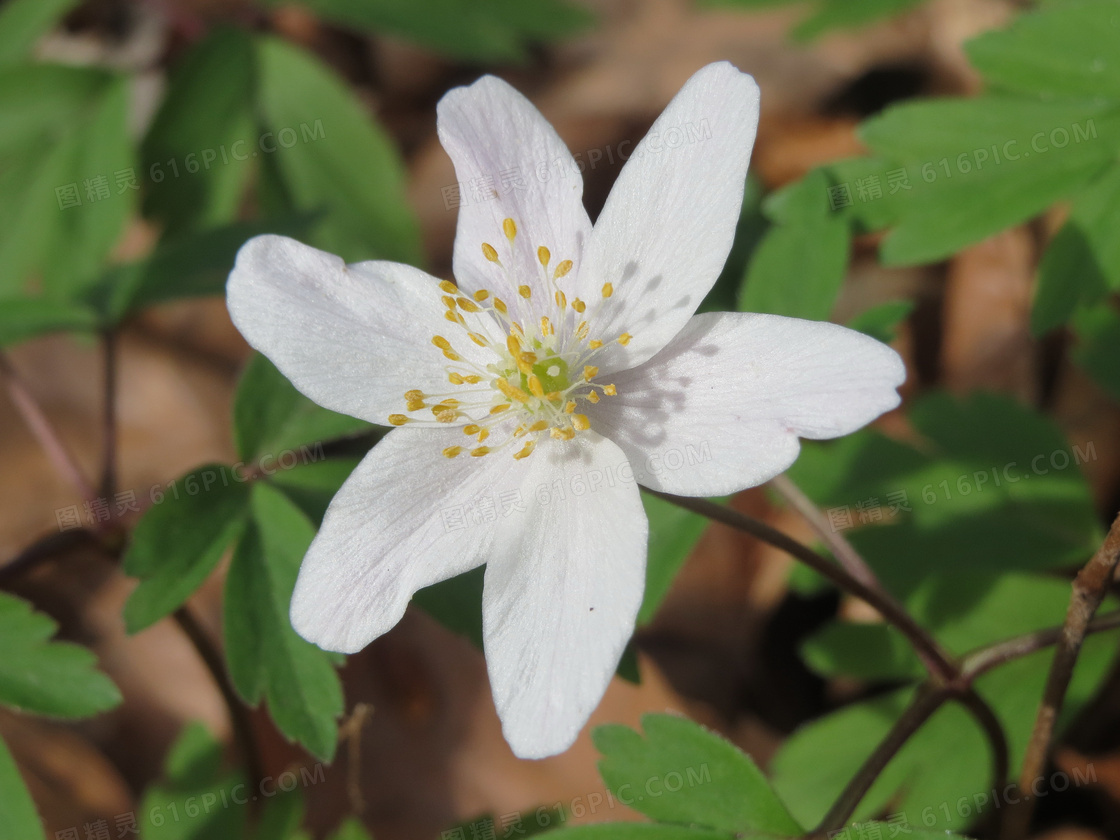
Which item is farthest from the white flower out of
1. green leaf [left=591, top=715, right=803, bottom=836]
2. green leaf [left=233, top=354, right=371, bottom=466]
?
green leaf [left=233, top=354, right=371, bottom=466]

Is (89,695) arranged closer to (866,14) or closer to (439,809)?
(439,809)

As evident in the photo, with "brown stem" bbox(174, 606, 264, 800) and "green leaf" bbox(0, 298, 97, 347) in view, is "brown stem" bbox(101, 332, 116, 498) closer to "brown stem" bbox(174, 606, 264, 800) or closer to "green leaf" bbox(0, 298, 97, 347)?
"green leaf" bbox(0, 298, 97, 347)

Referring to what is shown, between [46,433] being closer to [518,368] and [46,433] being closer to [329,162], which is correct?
[518,368]

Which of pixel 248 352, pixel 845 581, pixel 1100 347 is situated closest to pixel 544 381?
pixel 845 581

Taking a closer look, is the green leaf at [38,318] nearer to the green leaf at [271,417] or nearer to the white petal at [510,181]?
the green leaf at [271,417]

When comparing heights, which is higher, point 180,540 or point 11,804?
point 180,540

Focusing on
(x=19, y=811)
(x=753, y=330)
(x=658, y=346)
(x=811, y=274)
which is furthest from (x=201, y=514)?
(x=811, y=274)
